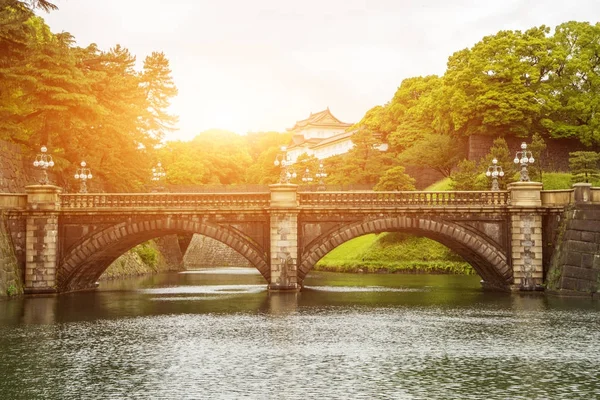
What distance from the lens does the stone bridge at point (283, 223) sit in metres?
42.8

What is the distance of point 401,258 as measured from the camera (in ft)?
226

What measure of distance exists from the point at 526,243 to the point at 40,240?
2946 centimetres

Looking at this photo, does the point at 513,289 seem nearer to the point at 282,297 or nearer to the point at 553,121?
the point at 282,297

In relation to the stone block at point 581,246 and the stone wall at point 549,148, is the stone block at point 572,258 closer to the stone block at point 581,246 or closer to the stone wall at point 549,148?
the stone block at point 581,246

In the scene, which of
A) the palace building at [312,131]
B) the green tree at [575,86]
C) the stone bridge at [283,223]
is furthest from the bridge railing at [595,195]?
the palace building at [312,131]

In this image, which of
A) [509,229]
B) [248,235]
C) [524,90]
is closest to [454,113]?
[524,90]

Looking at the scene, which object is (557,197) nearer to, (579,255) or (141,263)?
(579,255)

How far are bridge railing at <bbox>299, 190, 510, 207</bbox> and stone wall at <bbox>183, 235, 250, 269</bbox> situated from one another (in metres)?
51.4

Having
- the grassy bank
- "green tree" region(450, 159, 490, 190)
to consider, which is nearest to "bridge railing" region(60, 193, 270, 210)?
"green tree" region(450, 159, 490, 190)

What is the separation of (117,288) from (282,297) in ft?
52.8

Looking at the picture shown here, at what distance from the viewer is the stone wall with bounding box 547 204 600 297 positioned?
3906 centimetres

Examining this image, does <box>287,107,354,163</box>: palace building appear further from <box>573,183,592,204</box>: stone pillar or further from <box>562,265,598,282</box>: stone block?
<box>562,265,598,282</box>: stone block

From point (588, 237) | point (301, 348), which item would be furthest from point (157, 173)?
point (301, 348)

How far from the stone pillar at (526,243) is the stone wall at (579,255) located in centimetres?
139
